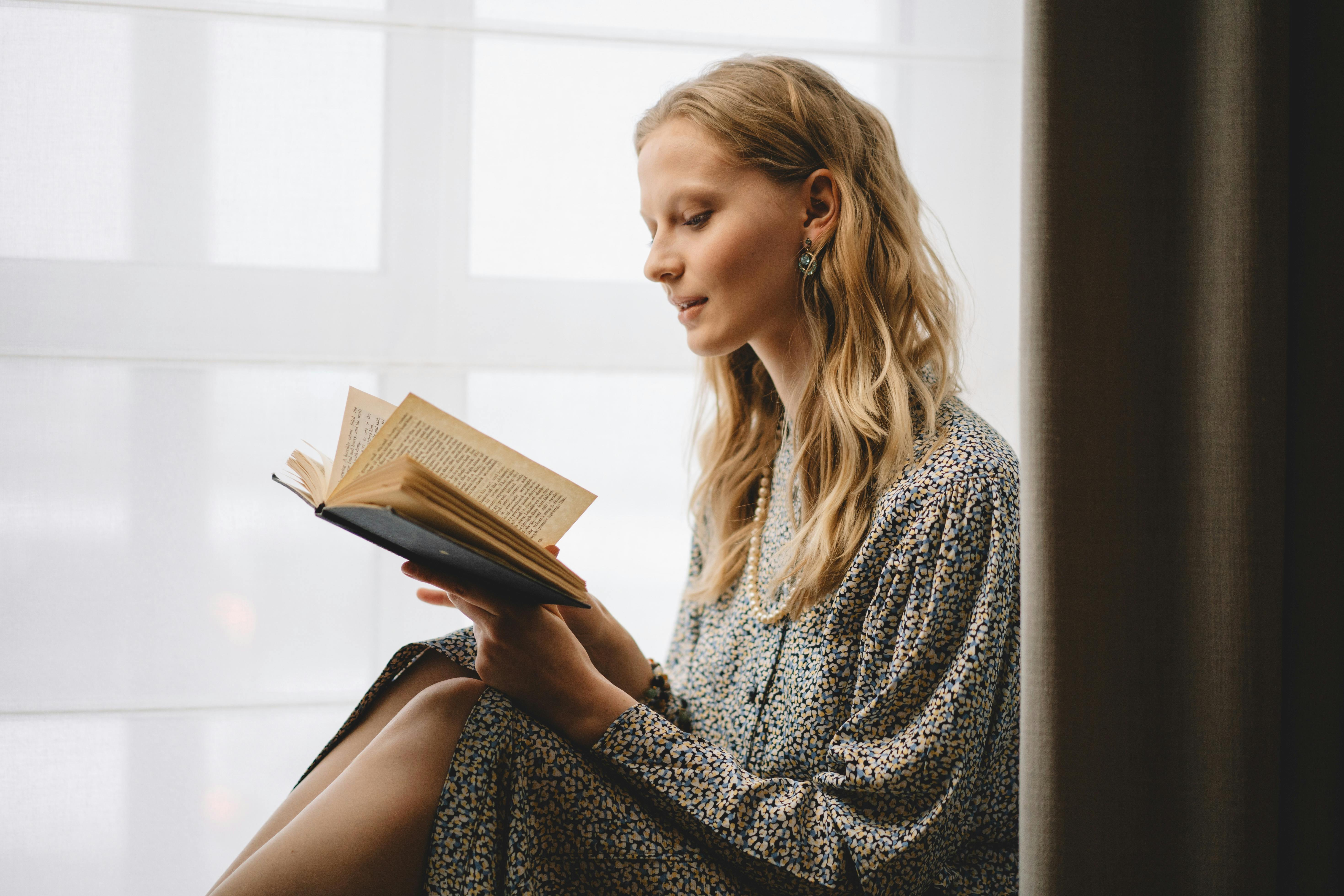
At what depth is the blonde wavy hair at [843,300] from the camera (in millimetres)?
965

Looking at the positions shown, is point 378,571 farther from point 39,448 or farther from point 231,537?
point 39,448

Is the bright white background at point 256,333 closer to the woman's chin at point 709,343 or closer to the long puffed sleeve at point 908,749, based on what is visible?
the woman's chin at point 709,343

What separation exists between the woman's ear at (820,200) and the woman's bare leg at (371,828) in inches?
24.9

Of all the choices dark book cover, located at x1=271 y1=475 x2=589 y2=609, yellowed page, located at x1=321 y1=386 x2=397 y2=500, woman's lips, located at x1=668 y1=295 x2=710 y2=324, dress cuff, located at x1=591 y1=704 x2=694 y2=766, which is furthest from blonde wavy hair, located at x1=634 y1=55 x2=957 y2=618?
yellowed page, located at x1=321 y1=386 x2=397 y2=500

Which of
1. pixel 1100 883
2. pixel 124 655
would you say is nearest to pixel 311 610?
pixel 124 655

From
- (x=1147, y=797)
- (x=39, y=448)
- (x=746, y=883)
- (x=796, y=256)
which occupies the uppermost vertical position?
(x=796, y=256)

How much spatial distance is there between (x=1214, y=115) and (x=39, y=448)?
142cm

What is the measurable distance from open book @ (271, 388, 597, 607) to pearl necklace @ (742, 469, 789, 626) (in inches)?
12.7

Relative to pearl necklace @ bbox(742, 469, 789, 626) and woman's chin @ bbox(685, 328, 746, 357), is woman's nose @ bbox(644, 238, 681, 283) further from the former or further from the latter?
pearl necklace @ bbox(742, 469, 789, 626)

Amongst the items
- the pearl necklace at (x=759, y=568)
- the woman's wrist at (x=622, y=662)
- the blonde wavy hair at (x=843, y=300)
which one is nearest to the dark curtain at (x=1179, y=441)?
the blonde wavy hair at (x=843, y=300)

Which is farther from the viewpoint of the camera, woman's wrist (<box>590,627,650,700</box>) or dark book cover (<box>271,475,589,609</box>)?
woman's wrist (<box>590,627,650,700</box>)

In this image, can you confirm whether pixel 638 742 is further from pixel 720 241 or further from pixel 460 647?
pixel 720 241

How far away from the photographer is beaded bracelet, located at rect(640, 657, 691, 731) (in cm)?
111

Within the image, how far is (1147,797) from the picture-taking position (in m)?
0.70
